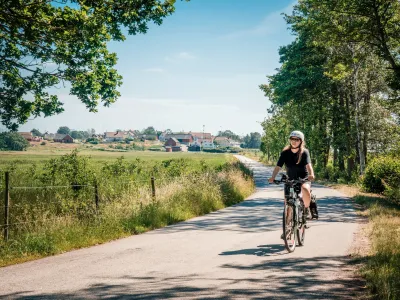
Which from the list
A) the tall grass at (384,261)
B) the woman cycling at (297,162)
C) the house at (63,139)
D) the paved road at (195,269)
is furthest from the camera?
the house at (63,139)

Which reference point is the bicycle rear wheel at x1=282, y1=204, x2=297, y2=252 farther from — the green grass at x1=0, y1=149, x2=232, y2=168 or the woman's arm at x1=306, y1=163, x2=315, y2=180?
the green grass at x1=0, y1=149, x2=232, y2=168

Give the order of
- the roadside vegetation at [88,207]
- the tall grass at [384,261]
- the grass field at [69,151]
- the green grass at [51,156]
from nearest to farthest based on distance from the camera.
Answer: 1. the tall grass at [384,261]
2. the roadside vegetation at [88,207]
3. the green grass at [51,156]
4. the grass field at [69,151]

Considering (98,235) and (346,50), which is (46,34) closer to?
(98,235)

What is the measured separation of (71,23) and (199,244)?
7455 mm

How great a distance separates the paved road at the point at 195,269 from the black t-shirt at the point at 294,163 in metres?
1.62

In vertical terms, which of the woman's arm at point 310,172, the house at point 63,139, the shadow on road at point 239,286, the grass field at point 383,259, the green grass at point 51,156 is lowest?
the green grass at point 51,156

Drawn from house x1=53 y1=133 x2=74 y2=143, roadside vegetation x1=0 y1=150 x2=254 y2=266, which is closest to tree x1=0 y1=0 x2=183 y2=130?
roadside vegetation x1=0 y1=150 x2=254 y2=266

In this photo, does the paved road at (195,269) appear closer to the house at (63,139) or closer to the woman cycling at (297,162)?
the woman cycling at (297,162)

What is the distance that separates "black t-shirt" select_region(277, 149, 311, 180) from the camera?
7191 millimetres

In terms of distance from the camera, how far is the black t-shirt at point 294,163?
23.6ft

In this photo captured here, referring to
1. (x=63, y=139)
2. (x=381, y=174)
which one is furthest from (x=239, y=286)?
(x=63, y=139)

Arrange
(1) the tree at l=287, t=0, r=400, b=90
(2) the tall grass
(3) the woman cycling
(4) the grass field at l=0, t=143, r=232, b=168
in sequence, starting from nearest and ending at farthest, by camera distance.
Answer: (2) the tall grass, (3) the woman cycling, (1) the tree at l=287, t=0, r=400, b=90, (4) the grass field at l=0, t=143, r=232, b=168

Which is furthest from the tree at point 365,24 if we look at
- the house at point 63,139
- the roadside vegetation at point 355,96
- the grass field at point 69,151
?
the house at point 63,139

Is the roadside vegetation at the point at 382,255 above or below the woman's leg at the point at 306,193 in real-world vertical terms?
below
